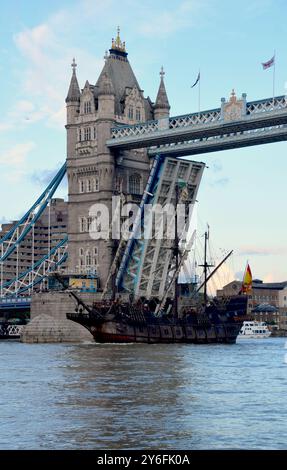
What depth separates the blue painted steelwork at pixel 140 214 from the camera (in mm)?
106250

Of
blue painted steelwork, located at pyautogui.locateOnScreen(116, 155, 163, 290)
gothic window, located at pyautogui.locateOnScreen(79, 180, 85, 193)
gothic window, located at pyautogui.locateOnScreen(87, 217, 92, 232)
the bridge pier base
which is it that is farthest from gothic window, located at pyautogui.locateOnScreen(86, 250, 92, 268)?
gothic window, located at pyautogui.locateOnScreen(79, 180, 85, 193)

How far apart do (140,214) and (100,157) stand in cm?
930

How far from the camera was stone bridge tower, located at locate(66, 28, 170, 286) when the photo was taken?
113562mm

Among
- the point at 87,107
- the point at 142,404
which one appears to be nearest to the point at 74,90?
the point at 87,107

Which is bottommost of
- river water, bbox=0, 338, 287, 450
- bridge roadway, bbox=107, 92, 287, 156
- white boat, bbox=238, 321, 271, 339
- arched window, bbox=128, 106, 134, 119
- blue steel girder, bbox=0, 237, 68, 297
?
river water, bbox=0, 338, 287, 450

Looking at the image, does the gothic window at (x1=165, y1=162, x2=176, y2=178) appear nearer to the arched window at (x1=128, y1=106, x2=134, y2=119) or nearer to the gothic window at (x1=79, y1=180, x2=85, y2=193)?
the arched window at (x1=128, y1=106, x2=134, y2=119)

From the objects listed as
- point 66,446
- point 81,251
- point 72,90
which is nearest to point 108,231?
point 81,251

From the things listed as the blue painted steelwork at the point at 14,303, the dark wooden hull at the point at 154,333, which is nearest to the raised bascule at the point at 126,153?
the dark wooden hull at the point at 154,333

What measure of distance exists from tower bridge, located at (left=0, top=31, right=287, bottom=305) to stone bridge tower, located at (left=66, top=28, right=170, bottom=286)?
0.11 m

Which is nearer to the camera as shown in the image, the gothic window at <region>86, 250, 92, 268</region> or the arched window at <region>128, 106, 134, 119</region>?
the gothic window at <region>86, 250, 92, 268</region>

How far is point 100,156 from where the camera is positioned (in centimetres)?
11344

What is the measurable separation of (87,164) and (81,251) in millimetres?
9985

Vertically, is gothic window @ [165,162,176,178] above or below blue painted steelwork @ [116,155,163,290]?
above

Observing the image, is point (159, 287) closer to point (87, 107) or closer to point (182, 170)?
point (182, 170)
